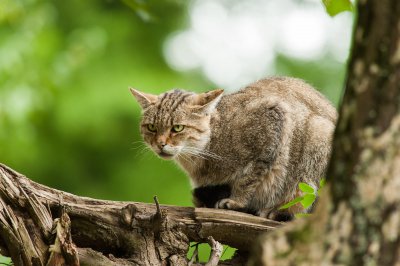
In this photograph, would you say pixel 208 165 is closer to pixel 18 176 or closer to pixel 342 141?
pixel 18 176

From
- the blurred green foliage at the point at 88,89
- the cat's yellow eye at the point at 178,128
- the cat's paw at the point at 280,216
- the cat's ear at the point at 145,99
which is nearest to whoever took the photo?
the cat's paw at the point at 280,216

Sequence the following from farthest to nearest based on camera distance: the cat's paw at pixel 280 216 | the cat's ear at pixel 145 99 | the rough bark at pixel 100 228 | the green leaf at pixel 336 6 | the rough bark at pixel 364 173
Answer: the cat's ear at pixel 145 99, the cat's paw at pixel 280 216, the rough bark at pixel 100 228, the green leaf at pixel 336 6, the rough bark at pixel 364 173

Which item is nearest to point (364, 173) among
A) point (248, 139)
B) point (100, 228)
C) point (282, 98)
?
point (100, 228)

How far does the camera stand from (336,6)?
9.59 feet

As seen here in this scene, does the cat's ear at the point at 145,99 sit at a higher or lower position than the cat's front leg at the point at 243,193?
higher

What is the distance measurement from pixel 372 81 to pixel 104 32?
29.6ft

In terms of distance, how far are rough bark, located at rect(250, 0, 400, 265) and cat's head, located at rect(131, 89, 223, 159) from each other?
3.43m

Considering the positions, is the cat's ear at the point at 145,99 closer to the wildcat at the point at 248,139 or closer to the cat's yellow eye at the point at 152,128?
the wildcat at the point at 248,139

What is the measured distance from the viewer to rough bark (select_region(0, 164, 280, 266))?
3.69 metres

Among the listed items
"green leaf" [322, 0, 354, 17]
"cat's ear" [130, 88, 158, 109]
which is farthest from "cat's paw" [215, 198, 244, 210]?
"green leaf" [322, 0, 354, 17]

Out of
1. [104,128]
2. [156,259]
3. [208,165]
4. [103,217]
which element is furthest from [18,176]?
[104,128]

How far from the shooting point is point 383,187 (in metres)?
1.99

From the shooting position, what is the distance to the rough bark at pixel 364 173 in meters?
1.99

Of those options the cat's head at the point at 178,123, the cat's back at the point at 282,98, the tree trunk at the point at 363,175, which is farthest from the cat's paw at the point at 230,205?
the tree trunk at the point at 363,175
